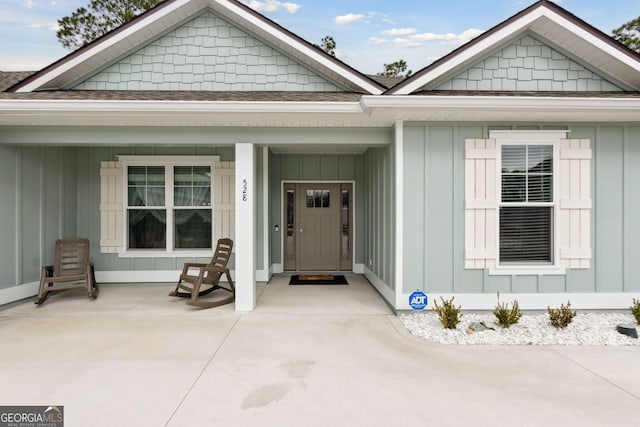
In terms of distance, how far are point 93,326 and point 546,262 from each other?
5.95m

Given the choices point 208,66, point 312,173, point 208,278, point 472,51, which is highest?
point 208,66

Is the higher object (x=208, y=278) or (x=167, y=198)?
(x=167, y=198)

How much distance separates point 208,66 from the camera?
5.63 m

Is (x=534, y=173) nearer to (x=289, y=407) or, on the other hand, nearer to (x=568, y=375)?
(x=568, y=375)

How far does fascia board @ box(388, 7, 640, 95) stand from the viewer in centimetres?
454

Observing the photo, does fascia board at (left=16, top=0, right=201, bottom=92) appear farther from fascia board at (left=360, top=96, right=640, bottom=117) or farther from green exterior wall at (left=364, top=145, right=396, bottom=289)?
green exterior wall at (left=364, top=145, right=396, bottom=289)

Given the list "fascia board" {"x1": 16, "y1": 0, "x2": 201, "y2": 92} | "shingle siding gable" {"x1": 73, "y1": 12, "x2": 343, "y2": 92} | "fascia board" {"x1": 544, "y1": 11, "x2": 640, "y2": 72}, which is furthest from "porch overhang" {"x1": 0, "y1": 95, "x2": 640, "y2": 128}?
"shingle siding gable" {"x1": 73, "y1": 12, "x2": 343, "y2": 92}

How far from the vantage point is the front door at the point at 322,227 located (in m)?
8.05

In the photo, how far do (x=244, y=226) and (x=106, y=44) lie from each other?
11.0 feet

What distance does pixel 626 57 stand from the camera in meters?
4.53

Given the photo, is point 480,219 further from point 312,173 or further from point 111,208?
point 111,208

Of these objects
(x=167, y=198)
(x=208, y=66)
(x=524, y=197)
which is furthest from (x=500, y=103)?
(x=167, y=198)

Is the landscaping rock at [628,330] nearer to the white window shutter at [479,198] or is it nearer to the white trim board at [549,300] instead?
the white trim board at [549,300]

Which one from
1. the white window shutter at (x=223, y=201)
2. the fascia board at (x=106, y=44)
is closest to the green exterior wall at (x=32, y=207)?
the fascia board at (x=106, y=44)
